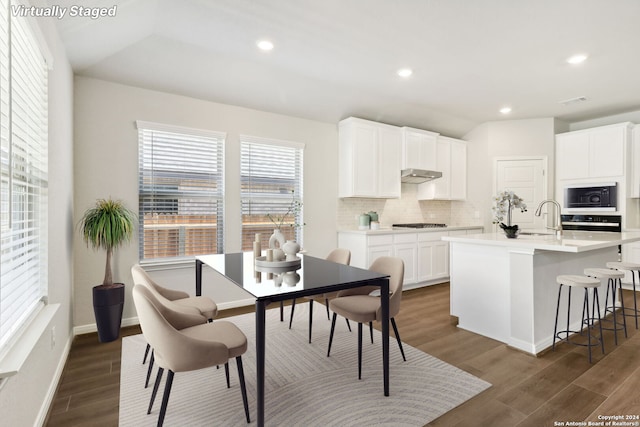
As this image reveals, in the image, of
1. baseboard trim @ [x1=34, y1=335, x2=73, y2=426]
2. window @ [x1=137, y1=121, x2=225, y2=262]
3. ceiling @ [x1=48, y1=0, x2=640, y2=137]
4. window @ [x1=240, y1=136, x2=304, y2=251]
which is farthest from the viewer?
window @ [x1=240, y1=136, x2=304, y2=251]

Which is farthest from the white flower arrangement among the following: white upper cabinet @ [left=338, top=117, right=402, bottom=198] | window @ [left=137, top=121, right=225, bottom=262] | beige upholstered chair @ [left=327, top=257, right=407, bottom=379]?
window @ [left=137, top=121, right=225, bottom=262]

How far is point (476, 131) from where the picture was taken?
628cm

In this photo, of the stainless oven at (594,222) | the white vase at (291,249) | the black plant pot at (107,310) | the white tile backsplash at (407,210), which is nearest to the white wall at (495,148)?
the white tile backsplash at (407,210)

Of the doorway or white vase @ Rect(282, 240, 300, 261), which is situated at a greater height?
the doorway

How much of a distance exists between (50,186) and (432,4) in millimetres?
3132

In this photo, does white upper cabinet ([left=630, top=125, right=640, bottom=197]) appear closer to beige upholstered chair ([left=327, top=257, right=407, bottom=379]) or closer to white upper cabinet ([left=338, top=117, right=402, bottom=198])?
white upper cabinet ([left=338, top=117, right=402, bottom=198])

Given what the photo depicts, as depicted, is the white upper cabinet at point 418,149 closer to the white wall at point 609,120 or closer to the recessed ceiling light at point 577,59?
the recessed ceiling light at point 577,59

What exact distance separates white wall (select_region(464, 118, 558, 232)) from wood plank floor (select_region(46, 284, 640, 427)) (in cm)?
302

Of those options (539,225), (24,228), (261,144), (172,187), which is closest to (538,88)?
(539,225)

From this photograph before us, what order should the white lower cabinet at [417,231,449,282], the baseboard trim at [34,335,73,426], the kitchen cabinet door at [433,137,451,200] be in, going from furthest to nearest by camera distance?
the kitchen cabinet door at [433,137,451,200] → the white lower cabinet at [417,231,449,282] → the baseboard trim at [34,335,73,426]

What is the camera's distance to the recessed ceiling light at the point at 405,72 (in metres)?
3.84

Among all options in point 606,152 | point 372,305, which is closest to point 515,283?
point 372,305

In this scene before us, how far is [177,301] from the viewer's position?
2.79 metres

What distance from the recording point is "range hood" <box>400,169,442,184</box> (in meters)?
5.35
